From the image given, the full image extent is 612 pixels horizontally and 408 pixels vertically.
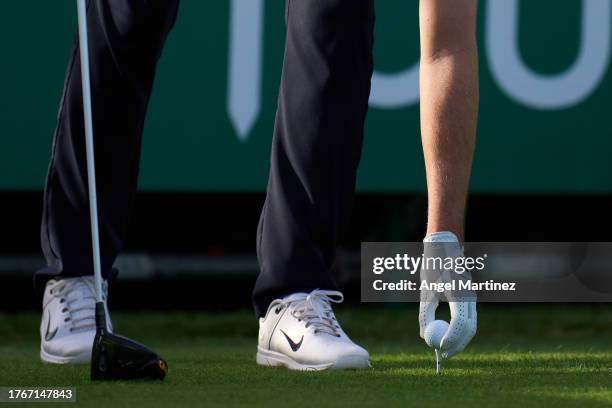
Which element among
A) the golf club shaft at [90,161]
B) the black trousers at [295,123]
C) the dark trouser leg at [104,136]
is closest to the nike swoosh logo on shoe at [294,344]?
the black trousers at [295,123]

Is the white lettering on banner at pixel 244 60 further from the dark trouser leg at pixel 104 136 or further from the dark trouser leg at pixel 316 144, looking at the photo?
the dark trouser leg at pixel 316 144

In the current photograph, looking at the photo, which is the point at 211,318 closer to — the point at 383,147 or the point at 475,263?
the point at 383,147

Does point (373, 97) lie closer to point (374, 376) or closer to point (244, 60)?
point (244, 60)

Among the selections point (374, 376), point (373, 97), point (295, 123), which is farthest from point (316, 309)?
point (373, 97)

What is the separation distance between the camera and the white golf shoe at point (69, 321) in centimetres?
235

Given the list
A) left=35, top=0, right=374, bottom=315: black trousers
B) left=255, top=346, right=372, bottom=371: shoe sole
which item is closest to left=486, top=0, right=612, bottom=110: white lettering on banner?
left=35, top=0, right=374, bottom=315: black trousers

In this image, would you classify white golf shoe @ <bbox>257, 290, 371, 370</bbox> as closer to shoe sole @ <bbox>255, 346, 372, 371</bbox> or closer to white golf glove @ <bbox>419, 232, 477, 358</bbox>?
shoe sole @ <bbox>255, 346, 372, 371</bbox>

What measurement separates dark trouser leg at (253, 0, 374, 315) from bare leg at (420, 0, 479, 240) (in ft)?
0.67

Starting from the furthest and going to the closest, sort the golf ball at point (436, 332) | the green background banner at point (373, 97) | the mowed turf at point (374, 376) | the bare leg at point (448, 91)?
the green background banner at point (373, 97)
the bare leg at point (448, 91)
the golf ball at point (436, 332)
the mowed turf at point (374, 376)

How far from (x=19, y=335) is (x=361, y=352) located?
186cm

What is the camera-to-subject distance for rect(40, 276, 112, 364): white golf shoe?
235 centimetres

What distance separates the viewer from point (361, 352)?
216cm

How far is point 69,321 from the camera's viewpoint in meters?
2.43

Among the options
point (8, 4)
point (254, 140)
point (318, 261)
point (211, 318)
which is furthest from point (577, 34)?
point (318, 261)
